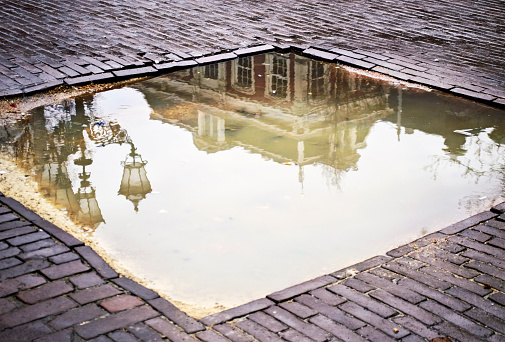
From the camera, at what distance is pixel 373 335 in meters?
4.21

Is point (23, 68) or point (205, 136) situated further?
point (23, 68)

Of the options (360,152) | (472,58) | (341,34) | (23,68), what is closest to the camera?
(360,152)

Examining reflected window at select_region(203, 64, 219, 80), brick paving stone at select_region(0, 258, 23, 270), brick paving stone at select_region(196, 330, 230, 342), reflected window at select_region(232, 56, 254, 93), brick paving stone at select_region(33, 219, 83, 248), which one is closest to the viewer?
brick paving stone at select_region(196, 330, 230, 342)

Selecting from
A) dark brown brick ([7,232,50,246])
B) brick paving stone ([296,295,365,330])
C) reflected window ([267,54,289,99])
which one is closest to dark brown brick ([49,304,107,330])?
dark brown brick ([7,232,50,246])

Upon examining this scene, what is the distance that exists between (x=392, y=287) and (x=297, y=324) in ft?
3.00

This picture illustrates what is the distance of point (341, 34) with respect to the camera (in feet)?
38.6

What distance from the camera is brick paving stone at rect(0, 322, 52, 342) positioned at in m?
4.04

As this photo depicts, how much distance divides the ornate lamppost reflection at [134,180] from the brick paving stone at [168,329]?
2.08 m

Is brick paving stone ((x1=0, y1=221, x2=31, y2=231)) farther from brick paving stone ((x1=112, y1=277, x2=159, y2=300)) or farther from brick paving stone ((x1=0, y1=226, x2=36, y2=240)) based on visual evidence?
brick paving stone ((x1=112, y1=277, x2=159, y2=300))

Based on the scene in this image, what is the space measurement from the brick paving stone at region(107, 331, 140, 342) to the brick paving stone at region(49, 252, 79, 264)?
1108 mm

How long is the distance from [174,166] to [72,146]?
4.42 feet

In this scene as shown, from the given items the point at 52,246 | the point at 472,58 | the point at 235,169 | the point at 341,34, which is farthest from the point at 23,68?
the point at 472,58

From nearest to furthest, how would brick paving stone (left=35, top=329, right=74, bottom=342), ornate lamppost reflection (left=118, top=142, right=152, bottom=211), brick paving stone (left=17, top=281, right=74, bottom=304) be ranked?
brick paving stone (left=35, top=329, right=74, bottom=342) → brick paving stone (left=17, top=281, right=74, bottom=304) → ornate lamppost reflection (left=118, top=142, right=152, bottom=211)

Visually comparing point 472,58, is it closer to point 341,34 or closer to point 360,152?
point 341,34
